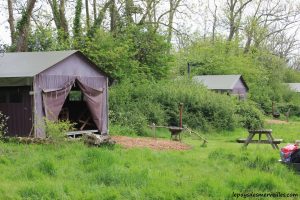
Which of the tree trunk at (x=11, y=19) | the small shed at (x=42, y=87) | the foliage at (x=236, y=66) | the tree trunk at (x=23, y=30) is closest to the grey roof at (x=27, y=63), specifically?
the small shed at (x=42, y=87)

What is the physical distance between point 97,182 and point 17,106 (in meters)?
7.70

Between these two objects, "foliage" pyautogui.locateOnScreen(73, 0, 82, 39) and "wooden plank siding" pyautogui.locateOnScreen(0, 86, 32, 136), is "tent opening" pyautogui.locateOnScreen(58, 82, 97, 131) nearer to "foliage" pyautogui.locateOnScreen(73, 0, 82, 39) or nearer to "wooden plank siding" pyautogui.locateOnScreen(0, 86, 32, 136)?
"wooden plank siding" pyautogui.locateOnScreen(0, 86, 32, 136)

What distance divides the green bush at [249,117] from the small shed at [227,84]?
703 centimetres

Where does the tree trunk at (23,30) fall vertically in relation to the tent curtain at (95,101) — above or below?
above

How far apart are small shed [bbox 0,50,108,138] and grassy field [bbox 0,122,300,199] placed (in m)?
3.02

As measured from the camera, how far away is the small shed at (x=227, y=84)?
34.3 metres

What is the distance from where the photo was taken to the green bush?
1019 inches

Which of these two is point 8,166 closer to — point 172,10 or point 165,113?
point 165,113

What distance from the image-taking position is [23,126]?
15.4 m

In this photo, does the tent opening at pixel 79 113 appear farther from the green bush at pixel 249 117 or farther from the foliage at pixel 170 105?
the green bush at pixel 249 117

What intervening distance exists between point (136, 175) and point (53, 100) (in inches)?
293

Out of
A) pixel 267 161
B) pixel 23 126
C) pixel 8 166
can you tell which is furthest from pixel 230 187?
pixel 23 126

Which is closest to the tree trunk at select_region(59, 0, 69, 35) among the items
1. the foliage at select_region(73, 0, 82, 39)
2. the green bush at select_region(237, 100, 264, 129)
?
the foliage at select_region(73, 0, 82, 39)

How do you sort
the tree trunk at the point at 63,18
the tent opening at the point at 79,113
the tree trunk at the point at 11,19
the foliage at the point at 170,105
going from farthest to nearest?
the tree trunk at the point at 63,18
the tree trunk at the point at 11,19
the foliage at the point at 170,105
the tent opening at the point at 79,113
